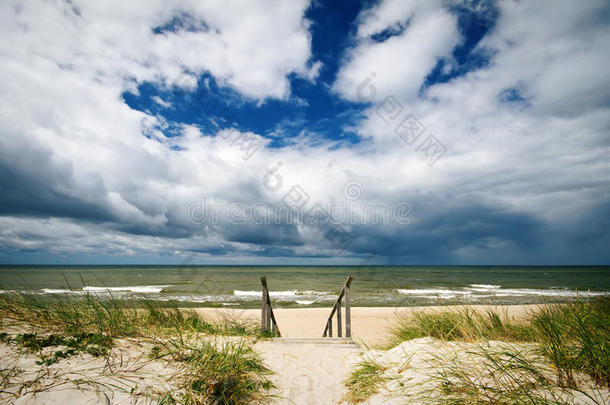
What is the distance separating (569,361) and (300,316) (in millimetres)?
14969

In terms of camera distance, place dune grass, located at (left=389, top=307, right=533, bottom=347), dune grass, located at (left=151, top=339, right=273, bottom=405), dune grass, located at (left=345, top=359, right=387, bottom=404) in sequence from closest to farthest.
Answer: dune grass, located at (left=151, top=339, right=273, bottom=405) < dune grass, located at (left=345, top=359, right=387, bottom=404) < dune grass, located at (left=389, top=307, right=533, bottom=347)

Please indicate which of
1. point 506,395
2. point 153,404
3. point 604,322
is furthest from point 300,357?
point 604,322

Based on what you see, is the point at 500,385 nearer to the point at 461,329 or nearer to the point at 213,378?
the point at 461,329

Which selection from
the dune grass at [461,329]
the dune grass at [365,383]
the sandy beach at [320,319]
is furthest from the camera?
the sandy beach at [320,319]

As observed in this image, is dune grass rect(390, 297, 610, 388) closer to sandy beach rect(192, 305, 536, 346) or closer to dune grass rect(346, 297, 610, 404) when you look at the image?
dune grass rect(346, 297, 610, 404)

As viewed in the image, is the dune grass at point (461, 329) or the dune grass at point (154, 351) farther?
the dune grass at point (461, 329)

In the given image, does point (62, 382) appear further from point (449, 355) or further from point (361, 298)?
point (361, 298)

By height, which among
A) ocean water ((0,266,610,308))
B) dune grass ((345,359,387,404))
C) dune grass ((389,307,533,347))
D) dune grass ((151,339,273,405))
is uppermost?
dune grass ((389,307,533,347))

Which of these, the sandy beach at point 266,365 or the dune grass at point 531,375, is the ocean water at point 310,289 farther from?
the dune grass at point 531,375

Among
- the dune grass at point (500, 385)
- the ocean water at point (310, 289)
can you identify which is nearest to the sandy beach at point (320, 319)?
the ocean water at point (310, 289)

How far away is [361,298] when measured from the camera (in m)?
23.5

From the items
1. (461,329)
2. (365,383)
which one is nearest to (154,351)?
(365,383)

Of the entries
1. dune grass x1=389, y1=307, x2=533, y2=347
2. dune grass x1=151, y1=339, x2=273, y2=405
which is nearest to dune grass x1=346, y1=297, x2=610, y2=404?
dune grass x1=389, y1=307, x2=533, y2=347

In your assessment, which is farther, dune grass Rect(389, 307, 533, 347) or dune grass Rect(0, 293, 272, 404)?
dune grass Rect(389, 307, 533, 347)
